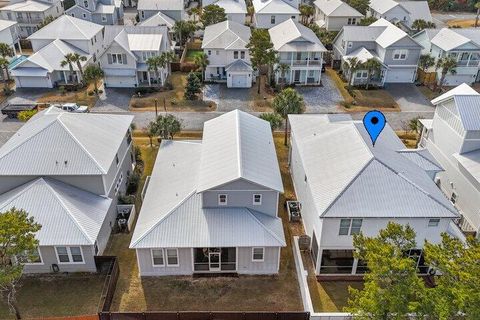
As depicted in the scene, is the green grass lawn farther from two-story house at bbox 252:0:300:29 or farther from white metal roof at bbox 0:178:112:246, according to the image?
two-story house at bbox 252:0:300:29

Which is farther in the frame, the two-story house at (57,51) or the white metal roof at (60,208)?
the two-story house at (57,51)

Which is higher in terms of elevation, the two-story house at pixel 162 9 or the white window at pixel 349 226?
the two-story house at pixel 162 9

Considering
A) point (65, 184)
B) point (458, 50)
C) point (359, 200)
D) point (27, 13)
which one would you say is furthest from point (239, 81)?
point (27, 13)

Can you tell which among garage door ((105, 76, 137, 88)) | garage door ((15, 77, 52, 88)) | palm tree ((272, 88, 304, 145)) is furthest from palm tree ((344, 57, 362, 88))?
garage door ((15, 77, 52, 88))

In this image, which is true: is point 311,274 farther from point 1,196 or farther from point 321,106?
point 321,106

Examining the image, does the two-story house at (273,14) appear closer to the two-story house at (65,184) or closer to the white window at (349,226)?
the two-story house at (65,184)

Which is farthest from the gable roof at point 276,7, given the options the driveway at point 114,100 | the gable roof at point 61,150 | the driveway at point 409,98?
the gable roof at point 61,150

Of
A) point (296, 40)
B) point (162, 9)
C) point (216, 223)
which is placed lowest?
point (216, 223)

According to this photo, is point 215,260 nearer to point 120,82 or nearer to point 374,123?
point 374,123
